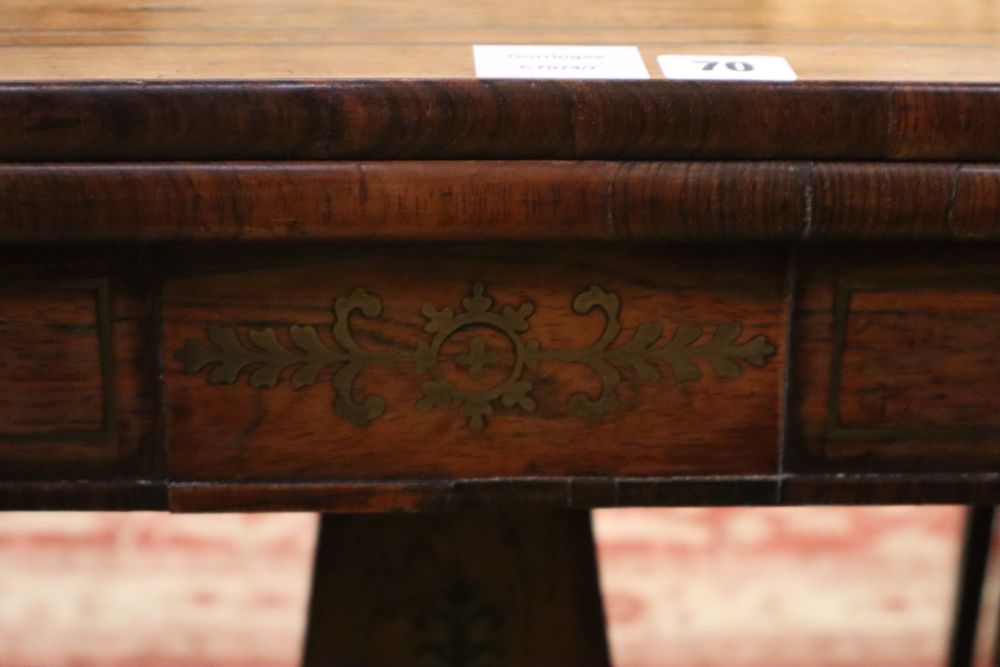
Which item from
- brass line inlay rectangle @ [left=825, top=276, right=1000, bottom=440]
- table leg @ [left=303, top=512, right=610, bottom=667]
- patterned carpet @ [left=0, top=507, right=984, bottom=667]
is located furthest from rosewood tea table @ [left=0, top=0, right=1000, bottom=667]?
patterned carpet @ [left=0, top=507, right=984, bottom=667]

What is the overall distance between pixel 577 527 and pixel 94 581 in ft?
2.87

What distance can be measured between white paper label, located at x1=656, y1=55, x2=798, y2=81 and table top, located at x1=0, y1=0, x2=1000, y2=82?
0.01 m

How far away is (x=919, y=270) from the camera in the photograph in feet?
1.99

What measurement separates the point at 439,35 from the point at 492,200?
196 mm

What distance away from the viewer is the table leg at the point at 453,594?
796mm

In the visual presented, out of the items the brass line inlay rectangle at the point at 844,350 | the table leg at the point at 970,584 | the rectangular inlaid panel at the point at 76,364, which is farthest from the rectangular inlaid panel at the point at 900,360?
the table leg at the point at 970,584

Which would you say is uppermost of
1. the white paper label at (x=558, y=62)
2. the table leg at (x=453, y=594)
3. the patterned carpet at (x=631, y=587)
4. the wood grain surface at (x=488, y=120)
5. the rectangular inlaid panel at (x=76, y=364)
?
the white paper label at (x=558, y=62)

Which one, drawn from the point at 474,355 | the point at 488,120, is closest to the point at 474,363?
the point at 474,355

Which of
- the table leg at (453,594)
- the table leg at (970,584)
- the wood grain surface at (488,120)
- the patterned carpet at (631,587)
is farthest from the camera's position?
the patterned carpet at (631,587)

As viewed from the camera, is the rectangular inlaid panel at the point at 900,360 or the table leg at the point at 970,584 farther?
the table leg at the point at 970,584

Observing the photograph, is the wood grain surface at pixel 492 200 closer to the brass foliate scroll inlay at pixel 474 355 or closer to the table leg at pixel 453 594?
the brass foliate scroll inlay at pixel 474 355

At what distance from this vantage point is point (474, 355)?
61 cm

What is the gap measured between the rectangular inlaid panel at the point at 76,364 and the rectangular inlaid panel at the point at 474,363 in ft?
0.06

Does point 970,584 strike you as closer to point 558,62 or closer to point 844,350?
point 844,350
